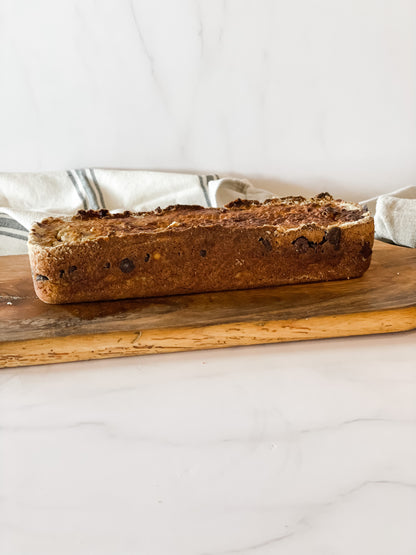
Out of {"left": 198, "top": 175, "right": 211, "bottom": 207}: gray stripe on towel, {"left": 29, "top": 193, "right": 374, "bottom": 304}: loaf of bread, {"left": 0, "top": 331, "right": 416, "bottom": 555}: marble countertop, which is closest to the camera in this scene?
{"left": 0, "top": 331, "right": 416, "bottom": 555}: marble countertop

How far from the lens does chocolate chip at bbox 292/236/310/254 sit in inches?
40.4

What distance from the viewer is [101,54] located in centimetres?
161

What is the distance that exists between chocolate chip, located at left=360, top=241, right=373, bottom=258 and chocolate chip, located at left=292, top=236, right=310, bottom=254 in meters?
0.10

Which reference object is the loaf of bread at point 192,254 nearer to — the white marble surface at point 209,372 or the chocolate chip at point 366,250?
the chocolate chip at point 366,250

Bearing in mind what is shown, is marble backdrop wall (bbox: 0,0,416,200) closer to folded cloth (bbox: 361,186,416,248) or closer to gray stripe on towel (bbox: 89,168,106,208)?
gray stripe on towel (bbox: 89,168,106,208)

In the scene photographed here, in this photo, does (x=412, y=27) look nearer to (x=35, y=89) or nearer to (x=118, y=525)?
(x=35, y=89)

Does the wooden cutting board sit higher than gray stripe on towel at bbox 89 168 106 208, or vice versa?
gray stripe on towel at bbox 89 168 106 208

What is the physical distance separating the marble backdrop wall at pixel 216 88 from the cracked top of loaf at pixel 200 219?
554 millimetres

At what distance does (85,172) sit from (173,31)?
42cm

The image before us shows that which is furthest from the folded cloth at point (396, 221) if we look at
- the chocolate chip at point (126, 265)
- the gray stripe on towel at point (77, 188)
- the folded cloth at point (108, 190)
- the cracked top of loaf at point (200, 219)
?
the gray stripe on towel at point (77, 188)

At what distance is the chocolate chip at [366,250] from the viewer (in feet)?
3.47

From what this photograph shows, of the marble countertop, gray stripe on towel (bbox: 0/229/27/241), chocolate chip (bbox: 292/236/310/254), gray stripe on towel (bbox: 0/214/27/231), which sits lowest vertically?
the marble countertop

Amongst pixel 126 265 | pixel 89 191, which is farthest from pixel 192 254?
pixel 89 191

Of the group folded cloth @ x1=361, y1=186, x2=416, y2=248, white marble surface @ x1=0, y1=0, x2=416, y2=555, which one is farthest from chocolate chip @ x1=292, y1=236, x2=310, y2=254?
folded cloth @ x1=361, y1=186, x2=416, y2=248
